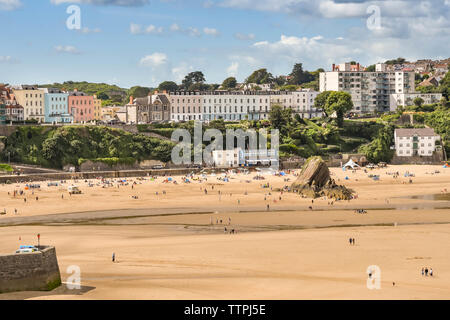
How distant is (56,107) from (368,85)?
164 feet

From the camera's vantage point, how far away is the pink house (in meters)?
82.1

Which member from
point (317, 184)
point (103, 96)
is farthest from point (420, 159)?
point (103, 96)

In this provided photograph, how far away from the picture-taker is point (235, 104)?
9200cm

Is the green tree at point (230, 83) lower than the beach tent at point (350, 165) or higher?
higher

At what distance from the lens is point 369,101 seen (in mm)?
103625

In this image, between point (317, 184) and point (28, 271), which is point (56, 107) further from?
point (28, 271)

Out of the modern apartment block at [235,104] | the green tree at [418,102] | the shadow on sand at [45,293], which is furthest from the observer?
the green tree at [418,102]

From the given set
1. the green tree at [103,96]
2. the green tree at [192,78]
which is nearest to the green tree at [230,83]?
the green tree at [192,78]

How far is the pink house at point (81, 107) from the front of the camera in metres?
82.1

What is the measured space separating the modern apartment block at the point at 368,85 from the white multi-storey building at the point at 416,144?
26.4 m

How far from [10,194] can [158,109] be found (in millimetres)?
42519

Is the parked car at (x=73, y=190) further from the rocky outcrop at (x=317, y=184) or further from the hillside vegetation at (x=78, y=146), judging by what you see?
the rocky outcrop at (x=317, y=184)

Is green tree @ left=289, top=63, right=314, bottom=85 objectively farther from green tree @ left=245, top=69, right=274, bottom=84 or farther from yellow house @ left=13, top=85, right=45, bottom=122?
yellow house @ left=13, top=85, right=45, bottom=122

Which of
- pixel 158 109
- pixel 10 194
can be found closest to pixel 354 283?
pixel 10 194
